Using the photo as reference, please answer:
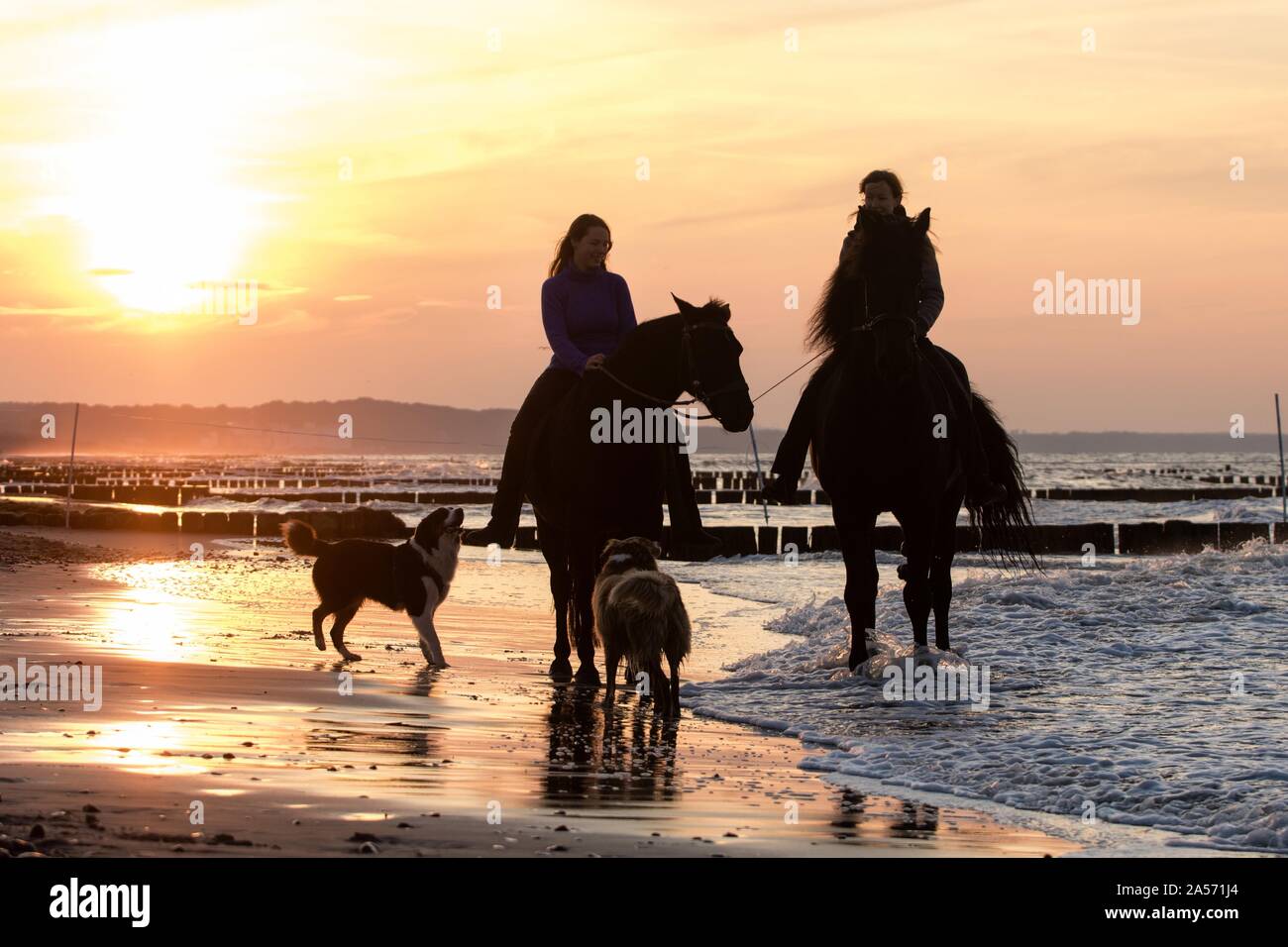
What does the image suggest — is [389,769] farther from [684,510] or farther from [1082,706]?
[1082,706]

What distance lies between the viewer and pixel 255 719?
8664 mm

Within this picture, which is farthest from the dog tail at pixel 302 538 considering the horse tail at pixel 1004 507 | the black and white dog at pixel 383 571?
the horse tail at pixel 1004 507

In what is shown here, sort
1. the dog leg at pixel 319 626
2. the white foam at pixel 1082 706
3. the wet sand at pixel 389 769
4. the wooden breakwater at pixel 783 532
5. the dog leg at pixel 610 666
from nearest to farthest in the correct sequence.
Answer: the wet sand at pixel 389 769 < the white foam at pixel 1082 706 < the dog leg at pixel 610 666 < the dog leg at pixel 319 626 < the wooden breakwater at pixel 783 532

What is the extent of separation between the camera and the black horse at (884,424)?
1060 cm

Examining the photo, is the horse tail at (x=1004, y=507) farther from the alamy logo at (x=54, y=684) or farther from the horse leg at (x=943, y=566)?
the alamy logo at (x=54, y=684)

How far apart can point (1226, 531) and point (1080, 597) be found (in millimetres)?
20730

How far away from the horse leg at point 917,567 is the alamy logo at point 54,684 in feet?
19.0

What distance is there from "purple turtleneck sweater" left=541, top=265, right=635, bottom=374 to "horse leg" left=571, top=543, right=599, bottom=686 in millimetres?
1393

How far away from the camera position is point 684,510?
1122cm

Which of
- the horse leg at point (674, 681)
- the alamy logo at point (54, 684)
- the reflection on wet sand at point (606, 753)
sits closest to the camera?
the reflection on wet sand at point (606, 753)

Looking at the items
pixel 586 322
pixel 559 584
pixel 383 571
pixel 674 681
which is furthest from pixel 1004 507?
pixel 383 571
